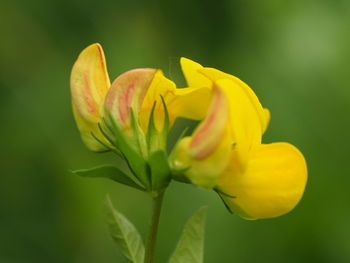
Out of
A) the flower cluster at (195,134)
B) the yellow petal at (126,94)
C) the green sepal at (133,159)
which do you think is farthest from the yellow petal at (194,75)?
the green sepal at (133,159)

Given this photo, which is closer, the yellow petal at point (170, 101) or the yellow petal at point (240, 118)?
the yellow petal at point (240, 118)

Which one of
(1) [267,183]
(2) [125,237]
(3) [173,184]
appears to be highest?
(1) [267,183]

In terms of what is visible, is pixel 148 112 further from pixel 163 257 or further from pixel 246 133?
pixel 163 257

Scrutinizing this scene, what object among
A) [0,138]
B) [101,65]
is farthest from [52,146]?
[101,65]

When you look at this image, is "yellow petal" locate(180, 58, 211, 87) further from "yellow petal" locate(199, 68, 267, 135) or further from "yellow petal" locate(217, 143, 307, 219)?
"yellow petal" locate(217, 143, 307, 219)

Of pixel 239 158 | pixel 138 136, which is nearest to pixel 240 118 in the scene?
pixel 239 158

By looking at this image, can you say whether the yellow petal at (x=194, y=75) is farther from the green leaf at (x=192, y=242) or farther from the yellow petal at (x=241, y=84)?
the green leaf at (x=192, y=242)

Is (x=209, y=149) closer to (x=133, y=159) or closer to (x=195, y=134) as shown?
(x=195, y=134)
